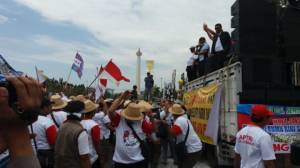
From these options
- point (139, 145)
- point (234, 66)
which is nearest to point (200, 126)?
point (234, 66)

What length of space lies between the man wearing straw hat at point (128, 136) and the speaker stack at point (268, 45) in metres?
2.89

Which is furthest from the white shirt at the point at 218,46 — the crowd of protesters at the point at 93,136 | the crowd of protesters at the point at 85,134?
the crowd of protesters at the point at 93,136

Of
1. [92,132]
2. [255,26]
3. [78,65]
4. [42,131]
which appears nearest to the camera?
[42,131]

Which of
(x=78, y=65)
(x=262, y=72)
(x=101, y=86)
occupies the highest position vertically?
(x=78, y=65)

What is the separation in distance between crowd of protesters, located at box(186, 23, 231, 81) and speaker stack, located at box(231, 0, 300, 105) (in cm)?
158

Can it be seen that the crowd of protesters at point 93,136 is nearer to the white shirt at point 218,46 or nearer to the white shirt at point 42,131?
the white shirt at point 42,131

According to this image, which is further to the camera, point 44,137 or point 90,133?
point 90,133


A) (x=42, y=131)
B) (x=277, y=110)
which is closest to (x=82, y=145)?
(x=42, y=131)

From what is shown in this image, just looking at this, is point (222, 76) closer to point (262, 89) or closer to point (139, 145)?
point (262, 89)

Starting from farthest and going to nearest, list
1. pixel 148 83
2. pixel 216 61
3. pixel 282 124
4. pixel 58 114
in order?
1. pixel 148 83
2. pixel 216 61
3. pixel 282 124
4. pixel 58 114

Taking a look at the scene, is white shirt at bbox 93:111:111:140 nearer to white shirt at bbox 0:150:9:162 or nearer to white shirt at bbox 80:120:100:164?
white shirt at bbox 80:120:100:164

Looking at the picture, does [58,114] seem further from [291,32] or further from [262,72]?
[291,32]

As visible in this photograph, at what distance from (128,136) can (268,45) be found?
3761 millimetres

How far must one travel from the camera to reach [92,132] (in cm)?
631
